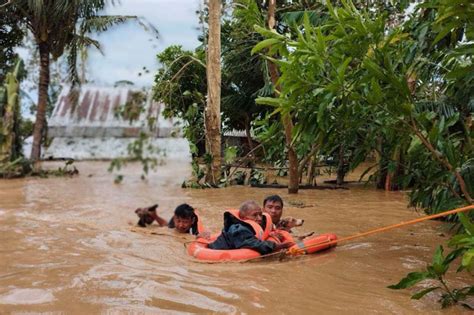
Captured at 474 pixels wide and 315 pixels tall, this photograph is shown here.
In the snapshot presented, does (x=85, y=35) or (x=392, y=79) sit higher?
(x=85, y=35)

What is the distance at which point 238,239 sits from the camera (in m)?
5.10

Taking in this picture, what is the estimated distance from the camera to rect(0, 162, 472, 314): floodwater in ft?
11.2

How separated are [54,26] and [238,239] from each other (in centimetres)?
1287

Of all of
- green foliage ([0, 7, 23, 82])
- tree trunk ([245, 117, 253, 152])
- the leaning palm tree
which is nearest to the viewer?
the leaning palm tree

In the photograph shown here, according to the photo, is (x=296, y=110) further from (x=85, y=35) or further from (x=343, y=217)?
(x=85, y=35)

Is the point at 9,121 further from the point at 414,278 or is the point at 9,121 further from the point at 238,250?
the point at 414,278

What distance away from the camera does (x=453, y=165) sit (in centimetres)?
403

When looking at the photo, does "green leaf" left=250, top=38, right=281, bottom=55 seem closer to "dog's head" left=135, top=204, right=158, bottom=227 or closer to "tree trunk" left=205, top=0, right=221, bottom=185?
"dog's head" left=135, top=204, right=158, bottom=227

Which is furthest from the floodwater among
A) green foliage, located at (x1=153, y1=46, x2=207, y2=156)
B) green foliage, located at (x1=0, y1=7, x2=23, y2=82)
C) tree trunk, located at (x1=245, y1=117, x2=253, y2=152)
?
green foliage, located at (x1=0, y1=7, x2=23, y2=82)

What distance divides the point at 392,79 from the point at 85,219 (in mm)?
5541

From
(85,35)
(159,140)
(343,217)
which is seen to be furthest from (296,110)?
(85,35)

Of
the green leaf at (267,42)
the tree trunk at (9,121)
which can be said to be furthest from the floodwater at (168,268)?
the tree trunk at (9,121)

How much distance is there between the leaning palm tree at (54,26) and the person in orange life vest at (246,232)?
9578 millimetres

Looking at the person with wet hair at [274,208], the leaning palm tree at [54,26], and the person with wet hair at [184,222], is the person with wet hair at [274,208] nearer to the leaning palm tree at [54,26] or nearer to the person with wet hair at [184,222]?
the person with wet hair at [184,222]
